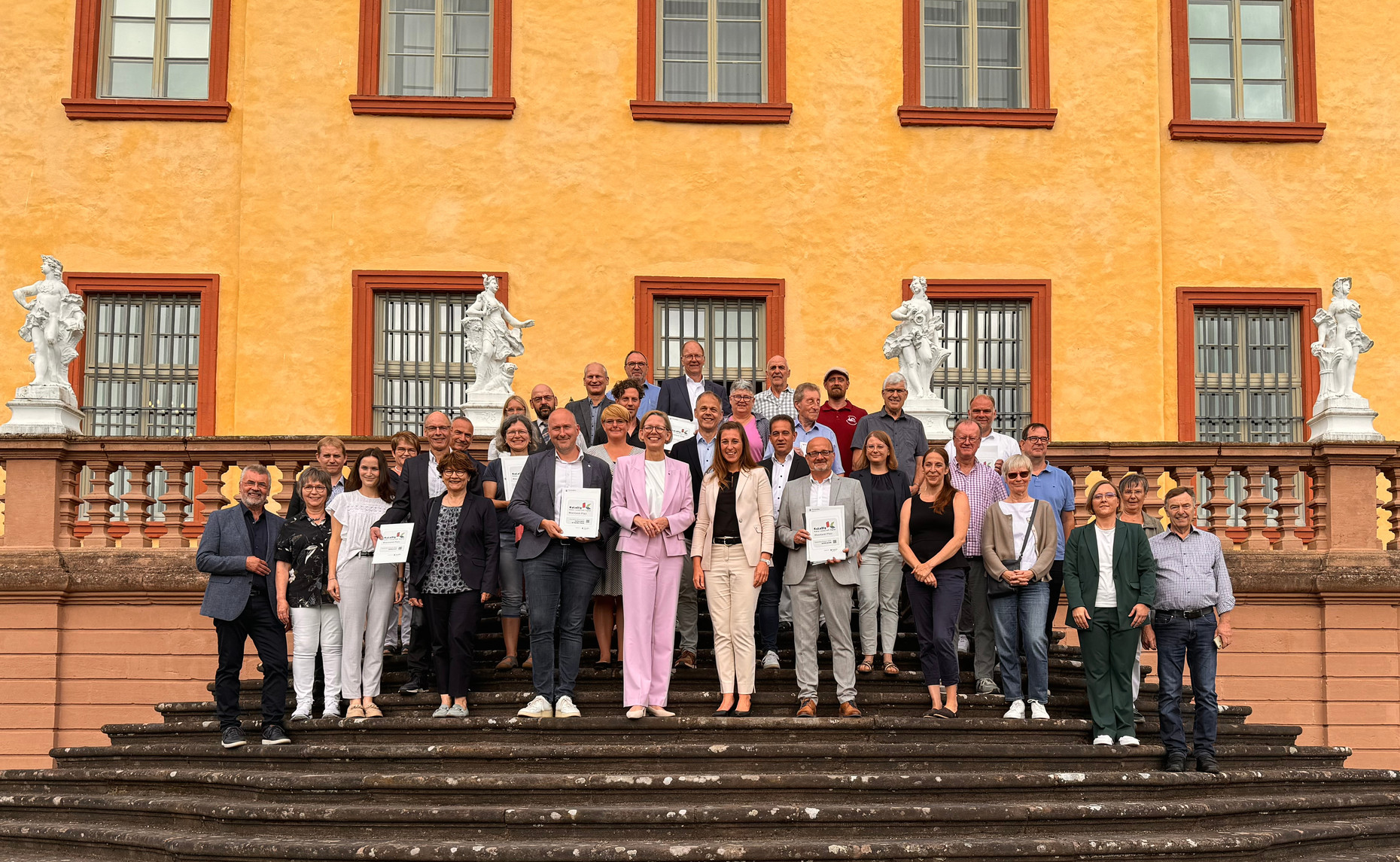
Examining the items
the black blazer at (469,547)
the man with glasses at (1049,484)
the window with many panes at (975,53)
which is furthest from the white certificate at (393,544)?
the window with many panes at (975,53)

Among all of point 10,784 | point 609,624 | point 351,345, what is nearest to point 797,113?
point 351,345

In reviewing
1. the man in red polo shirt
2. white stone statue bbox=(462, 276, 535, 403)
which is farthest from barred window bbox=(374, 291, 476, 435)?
the man in red polo shirt

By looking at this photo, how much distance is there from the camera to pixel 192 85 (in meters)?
18.3

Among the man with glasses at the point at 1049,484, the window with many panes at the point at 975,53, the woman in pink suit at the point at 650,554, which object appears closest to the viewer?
the woman in pink suit at the point at 650,554

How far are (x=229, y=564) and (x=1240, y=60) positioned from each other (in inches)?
515

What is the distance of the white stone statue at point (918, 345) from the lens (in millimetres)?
15016

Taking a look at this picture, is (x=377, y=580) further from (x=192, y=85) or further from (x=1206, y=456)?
(x=192, y=85)

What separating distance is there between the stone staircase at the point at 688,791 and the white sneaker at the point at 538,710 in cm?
11

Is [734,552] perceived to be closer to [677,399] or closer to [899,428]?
[899,428]

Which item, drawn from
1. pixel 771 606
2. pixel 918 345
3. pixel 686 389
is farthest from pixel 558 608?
pixel 918 345

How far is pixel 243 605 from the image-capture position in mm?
11219

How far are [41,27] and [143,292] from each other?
123 inches

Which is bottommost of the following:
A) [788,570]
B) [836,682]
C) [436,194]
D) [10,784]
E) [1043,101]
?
[10,784]

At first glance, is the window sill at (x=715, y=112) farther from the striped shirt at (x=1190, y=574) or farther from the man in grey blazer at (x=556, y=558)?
the striped shirt at (x=1190, y=574)
